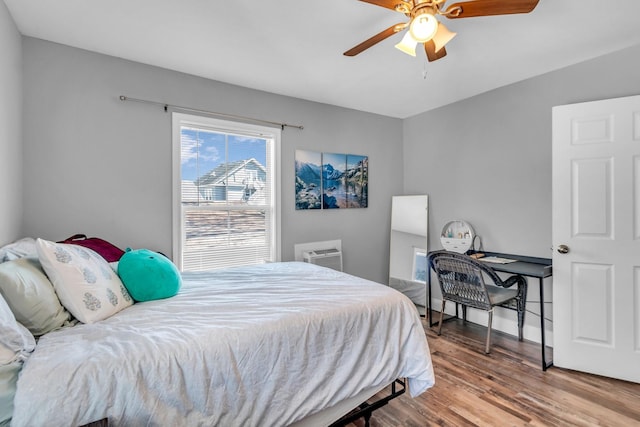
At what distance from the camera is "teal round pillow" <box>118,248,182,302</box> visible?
1.78 m

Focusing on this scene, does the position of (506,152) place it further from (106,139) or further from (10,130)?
(10,130)

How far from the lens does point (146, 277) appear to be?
1.80 m

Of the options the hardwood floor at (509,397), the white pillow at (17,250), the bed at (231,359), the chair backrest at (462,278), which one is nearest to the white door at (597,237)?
the hardwood floor at (509,397)

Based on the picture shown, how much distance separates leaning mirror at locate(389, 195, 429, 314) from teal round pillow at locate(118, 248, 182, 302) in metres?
2.92

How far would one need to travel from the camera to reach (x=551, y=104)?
2920 millimetres

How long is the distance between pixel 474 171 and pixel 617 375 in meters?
2.12

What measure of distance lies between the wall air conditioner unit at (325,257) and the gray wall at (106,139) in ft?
0.76

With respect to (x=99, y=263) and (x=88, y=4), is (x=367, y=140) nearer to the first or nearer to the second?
(x=88, y=4)

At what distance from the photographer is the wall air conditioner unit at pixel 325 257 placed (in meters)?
3.50

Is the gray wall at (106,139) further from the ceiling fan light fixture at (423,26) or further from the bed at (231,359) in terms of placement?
the ceiling fan light fixture at (423,26)

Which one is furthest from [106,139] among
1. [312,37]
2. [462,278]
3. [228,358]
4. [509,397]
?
[509,397]

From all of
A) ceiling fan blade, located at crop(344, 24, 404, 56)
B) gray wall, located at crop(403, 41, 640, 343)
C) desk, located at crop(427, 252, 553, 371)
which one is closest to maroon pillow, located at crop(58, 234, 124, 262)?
ceiling fan blade, located at crop(344, 24, 404, 56)

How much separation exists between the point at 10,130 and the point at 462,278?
3.62 m

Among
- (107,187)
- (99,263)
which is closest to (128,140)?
(107,187)
